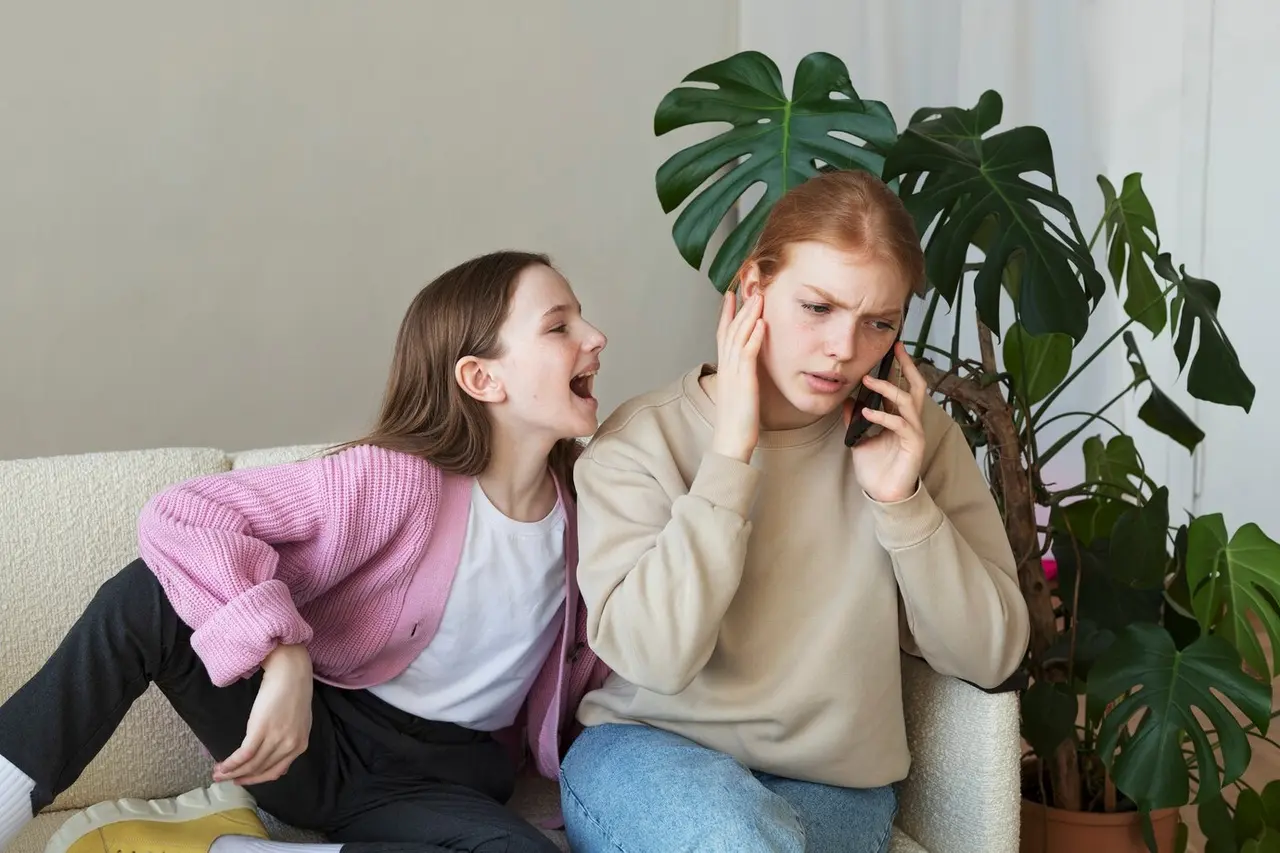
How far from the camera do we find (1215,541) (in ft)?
5.05

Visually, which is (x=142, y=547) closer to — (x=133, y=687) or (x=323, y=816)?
(x=133, y=687)

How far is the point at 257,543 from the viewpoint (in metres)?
1.25

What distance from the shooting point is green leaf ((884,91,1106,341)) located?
1406 mm

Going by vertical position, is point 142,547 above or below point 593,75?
below

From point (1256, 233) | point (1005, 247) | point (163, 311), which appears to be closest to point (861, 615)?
point (1005, 247)

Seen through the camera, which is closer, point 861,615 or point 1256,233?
point 861,615

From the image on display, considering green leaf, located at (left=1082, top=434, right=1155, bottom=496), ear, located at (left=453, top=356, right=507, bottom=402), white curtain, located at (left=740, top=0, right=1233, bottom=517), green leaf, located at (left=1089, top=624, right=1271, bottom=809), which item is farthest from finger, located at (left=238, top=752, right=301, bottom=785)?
white curtain, located at (left=740, top=0, right=1233, bottom=517)

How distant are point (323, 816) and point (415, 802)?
0.11 meters

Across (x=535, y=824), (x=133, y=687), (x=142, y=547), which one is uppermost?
(x=142, y=547)

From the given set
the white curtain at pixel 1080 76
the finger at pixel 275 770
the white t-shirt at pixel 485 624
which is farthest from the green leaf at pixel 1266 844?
the white curtain at pixel 1080 76

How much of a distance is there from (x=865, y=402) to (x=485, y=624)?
0.48 metres

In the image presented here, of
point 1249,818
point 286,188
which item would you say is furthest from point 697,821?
point 286,188

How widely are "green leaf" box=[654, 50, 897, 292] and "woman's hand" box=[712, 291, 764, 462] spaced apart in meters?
0.38

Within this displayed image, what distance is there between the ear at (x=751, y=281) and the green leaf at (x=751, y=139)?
1.09 ft
